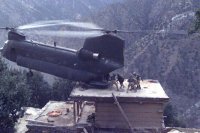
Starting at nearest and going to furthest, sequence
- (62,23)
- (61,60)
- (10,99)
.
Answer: (62,23) < (61,60) < (10,99)

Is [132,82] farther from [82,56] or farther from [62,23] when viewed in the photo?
[62,23]

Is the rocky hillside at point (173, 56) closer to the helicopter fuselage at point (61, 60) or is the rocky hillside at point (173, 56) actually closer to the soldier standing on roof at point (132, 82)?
the soldier standing on roof at point (132, 82)

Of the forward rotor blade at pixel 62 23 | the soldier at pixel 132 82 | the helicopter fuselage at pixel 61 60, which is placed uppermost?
the forward rotor blade at pixel 62 23

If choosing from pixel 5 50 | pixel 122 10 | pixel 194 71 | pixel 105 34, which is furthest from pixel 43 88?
pixel 122 10

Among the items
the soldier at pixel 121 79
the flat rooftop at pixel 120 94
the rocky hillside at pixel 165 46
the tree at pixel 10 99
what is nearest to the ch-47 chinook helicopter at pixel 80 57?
the soldier at pixel 121 79

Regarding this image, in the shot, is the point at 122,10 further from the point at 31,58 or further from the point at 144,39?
the point at 31,58

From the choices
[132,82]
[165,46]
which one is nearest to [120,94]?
[132,82]
